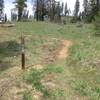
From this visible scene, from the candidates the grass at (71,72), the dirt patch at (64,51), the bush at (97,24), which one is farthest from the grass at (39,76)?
the bush at (97,24)

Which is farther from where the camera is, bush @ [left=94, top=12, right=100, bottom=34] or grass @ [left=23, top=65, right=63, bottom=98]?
bush @ [left=94, top=12, right=100, bottom=34]

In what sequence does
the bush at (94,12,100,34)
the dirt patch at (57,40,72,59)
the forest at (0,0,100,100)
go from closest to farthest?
1. the forest at (0,0,100,100)
2. the dirt patch at (57,40,72,59)
3. the bush at (94,12,100,34)

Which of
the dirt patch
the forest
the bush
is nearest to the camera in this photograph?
the forest

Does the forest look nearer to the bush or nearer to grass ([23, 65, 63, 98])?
grass ([23, 65, 63, 98])

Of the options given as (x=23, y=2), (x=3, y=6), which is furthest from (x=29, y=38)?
(x=3, y=6)

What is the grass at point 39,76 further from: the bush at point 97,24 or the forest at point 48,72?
the bush at point 97,24

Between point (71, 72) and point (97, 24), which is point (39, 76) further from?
point (97, 24)

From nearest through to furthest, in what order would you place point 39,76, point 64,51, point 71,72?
point 39,76, point 71,72, point 64,51

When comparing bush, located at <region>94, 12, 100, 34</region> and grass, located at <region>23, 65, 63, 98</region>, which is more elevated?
bush, located at <region>94, 12, 100, 34</region>

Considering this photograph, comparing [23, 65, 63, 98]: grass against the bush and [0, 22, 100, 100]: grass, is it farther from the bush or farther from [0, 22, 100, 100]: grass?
the bush

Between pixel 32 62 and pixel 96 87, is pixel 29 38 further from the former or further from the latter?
pixel 96 87

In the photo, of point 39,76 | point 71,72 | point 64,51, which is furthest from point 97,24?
point 39,76

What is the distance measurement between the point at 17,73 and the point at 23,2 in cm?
5560

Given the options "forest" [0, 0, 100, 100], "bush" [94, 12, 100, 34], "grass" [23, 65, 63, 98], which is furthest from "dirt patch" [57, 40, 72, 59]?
"bush" [94, 12, 100, 34]
